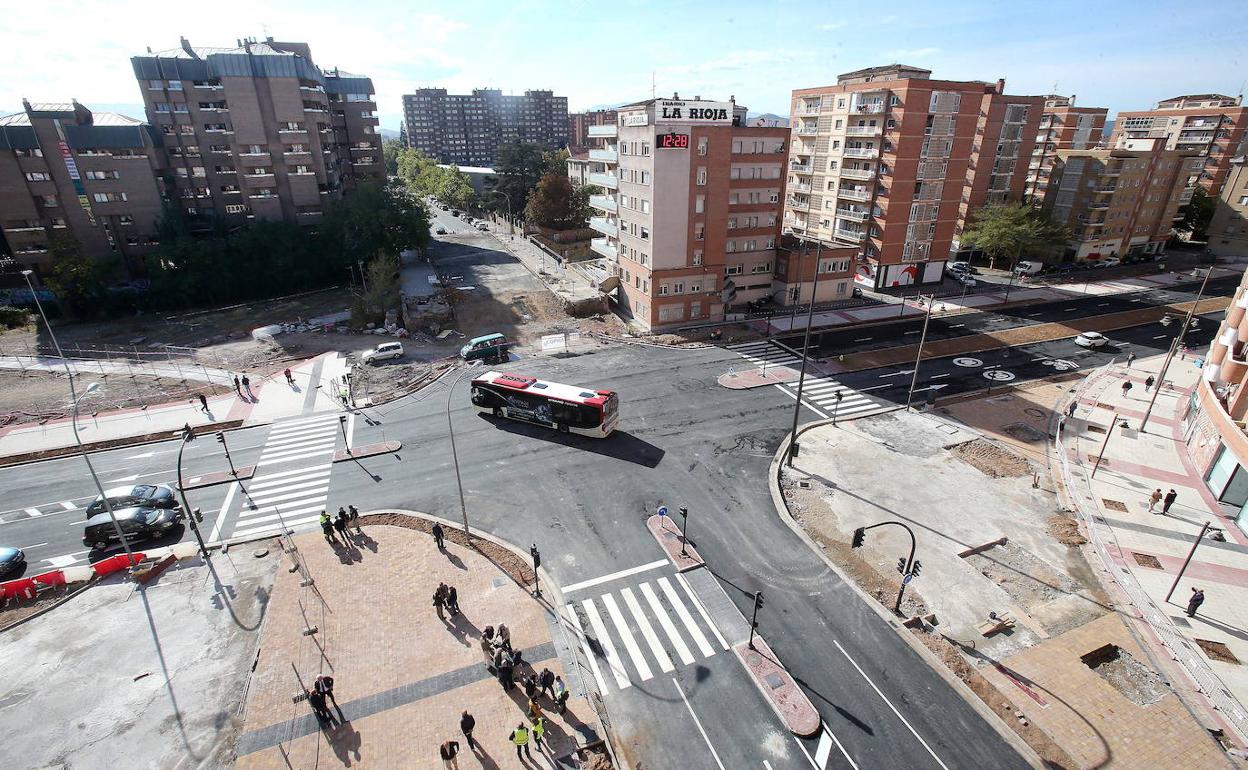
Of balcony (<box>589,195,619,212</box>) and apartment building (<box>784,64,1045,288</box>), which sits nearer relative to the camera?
balcony (<box>589,195,619,212</box>)

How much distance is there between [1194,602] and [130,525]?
171ft

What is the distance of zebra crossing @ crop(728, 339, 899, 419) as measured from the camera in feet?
140

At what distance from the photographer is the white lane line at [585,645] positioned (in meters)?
22.0

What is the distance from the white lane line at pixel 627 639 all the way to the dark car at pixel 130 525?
83.0 feet

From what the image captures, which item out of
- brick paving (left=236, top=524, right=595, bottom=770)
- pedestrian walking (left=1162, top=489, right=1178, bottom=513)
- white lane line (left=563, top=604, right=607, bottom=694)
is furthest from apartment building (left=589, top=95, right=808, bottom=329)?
white lane line (left=563, top=604, right=607, bottom=694)

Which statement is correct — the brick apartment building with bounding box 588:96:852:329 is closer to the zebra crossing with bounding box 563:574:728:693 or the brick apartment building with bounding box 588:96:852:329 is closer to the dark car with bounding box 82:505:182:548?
the zebra crossing with bounding box 563:574:728:693

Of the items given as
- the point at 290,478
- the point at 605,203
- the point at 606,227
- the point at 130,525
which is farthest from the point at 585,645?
the point at 605,203

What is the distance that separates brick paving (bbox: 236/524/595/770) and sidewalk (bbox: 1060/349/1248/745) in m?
24.4

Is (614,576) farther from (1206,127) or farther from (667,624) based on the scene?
(1206,127)

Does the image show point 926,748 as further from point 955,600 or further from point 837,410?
point 837,410

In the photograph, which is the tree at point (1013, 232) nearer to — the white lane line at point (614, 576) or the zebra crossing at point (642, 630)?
the white lane line at point (614, 576)

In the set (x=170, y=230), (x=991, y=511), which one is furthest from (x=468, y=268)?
(x=991, y=511)

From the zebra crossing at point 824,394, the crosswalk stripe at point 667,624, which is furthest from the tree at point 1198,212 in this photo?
the crosswalk stripe at point 667,624

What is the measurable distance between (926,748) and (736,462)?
18.7m
